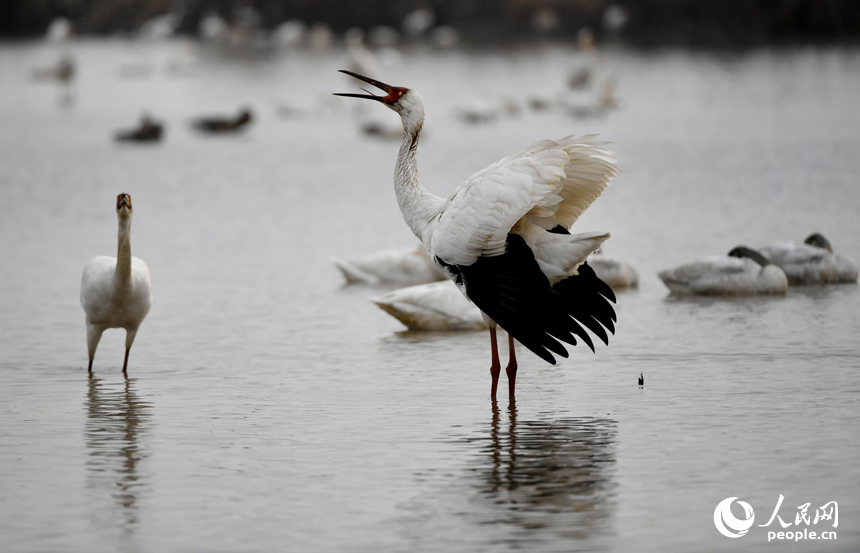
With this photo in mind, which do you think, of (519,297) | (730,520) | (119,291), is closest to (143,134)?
(119,291)

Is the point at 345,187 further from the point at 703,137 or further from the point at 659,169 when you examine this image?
the point at 703,137

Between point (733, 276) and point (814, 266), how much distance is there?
1.04m

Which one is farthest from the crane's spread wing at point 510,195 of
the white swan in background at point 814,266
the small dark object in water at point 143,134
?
the small dark object in water at point 143,134

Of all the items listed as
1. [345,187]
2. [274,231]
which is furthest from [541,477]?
[345,187]

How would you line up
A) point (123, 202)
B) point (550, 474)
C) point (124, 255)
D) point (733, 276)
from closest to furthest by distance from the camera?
point (550, 474), point (124, 255), point (123, 202), point (733, 276)

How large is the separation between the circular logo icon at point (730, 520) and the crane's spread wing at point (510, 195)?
2358 mm

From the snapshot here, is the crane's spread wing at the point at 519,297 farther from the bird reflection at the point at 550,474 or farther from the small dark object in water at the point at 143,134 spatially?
the small dark object in water at the point at 143,134

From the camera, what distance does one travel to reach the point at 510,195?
26.1 ft

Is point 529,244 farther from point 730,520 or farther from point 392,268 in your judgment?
point 392,268

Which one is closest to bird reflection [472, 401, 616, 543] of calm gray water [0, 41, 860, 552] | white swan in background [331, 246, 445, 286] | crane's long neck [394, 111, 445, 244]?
calm gray water [0, 41, 860, 552]

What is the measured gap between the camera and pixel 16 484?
6.90 meters

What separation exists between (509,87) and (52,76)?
14881 millimetres

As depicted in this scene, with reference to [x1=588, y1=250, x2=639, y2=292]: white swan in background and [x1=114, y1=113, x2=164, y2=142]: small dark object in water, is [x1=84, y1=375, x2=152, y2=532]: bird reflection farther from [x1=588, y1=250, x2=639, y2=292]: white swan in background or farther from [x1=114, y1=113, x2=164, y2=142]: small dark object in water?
[x1=114, y1=113, x2=164, y2=142]: small dark object in water

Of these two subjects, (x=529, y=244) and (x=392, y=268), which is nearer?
(x=529, y=244)
